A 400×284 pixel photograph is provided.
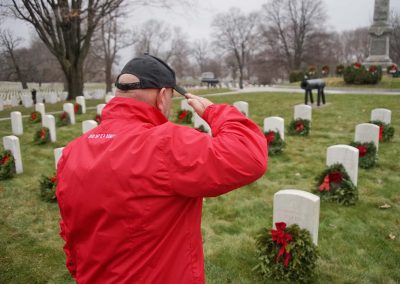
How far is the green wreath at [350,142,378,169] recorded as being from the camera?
742 cm

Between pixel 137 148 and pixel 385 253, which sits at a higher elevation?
pixel 137 148

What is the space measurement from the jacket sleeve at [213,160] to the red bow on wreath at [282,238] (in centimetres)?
238

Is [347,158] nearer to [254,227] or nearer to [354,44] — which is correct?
[254,227]

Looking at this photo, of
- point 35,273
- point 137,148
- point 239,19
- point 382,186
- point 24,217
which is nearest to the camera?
point 137,148

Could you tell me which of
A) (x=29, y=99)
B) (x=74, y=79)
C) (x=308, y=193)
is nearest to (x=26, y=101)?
(x=29, y=99)

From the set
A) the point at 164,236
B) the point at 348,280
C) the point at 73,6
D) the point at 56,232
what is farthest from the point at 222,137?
the point at 73,6

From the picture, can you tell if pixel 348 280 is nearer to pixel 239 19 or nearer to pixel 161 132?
pixel 161 132

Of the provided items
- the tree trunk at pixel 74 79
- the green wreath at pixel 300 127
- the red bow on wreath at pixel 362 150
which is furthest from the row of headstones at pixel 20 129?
the tree trunk at pixel 74 79

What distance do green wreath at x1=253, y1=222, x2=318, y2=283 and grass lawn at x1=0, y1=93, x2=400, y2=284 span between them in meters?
0.18

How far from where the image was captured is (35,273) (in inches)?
157

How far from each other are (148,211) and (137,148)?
0.29 metres

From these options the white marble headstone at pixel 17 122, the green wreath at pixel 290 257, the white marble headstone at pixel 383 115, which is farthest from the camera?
the white marble headstone at pixel 17 122

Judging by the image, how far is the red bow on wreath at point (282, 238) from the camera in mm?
3670

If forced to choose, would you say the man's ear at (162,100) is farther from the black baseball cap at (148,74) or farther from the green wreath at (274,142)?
the green wreath at (274,142)
